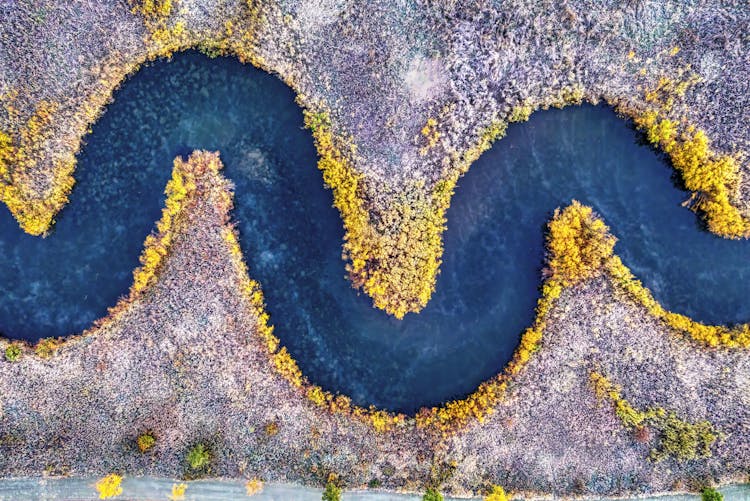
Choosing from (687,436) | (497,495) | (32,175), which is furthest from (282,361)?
(687,436)

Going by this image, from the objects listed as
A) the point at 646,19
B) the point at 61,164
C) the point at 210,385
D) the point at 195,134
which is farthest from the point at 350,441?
the point at 646,19

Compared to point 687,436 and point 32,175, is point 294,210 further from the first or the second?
point 687,436

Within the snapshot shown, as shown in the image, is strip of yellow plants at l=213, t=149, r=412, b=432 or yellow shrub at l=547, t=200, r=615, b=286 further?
strip of yellow plants at l=213, t=149, r=412, b=432

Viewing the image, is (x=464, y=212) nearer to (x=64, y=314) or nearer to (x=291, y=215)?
(x=291, y=215)

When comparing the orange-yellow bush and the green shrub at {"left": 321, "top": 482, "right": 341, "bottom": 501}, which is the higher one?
the orange-yellow bush

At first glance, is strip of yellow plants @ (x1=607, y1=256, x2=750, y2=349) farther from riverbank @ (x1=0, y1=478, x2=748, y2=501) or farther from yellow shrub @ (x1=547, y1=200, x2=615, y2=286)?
riverbank @ (x1=0, y1=478, x2=748, y2=501)

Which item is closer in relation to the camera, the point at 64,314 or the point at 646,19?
the point at 646,19

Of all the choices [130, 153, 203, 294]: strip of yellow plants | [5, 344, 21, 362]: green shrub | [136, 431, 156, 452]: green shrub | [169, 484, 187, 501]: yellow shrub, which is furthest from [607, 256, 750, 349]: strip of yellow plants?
[5, 344, 21, 362]: green shrub
